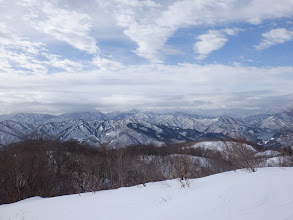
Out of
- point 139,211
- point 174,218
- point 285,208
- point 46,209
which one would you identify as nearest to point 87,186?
point 46,209

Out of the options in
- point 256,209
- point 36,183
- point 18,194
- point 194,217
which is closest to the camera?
point 256,209

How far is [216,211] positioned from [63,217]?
8441 millimetres

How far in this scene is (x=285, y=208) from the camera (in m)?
6.08

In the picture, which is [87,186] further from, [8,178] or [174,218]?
[174,218]

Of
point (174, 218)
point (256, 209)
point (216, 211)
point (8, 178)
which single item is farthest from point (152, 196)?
point (8, 178)

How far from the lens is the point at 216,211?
721 centimetres

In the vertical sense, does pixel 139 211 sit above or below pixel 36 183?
above

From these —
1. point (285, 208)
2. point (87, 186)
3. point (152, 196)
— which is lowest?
point (87, 186)

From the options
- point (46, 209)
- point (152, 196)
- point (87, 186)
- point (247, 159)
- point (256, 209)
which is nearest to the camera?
point (256, 209)

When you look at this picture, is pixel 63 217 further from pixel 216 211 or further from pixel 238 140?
pixel 238 140

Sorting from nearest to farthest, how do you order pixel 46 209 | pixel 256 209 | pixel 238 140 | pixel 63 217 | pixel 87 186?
pixel 256 209 → pixel 63 217 → pixel 46 209 → pixel 238 140 → pixel 87 186

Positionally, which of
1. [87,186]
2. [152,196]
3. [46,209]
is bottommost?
[87,186]

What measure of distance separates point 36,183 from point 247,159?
3238cm

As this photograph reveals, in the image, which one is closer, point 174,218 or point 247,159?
point 174,218
